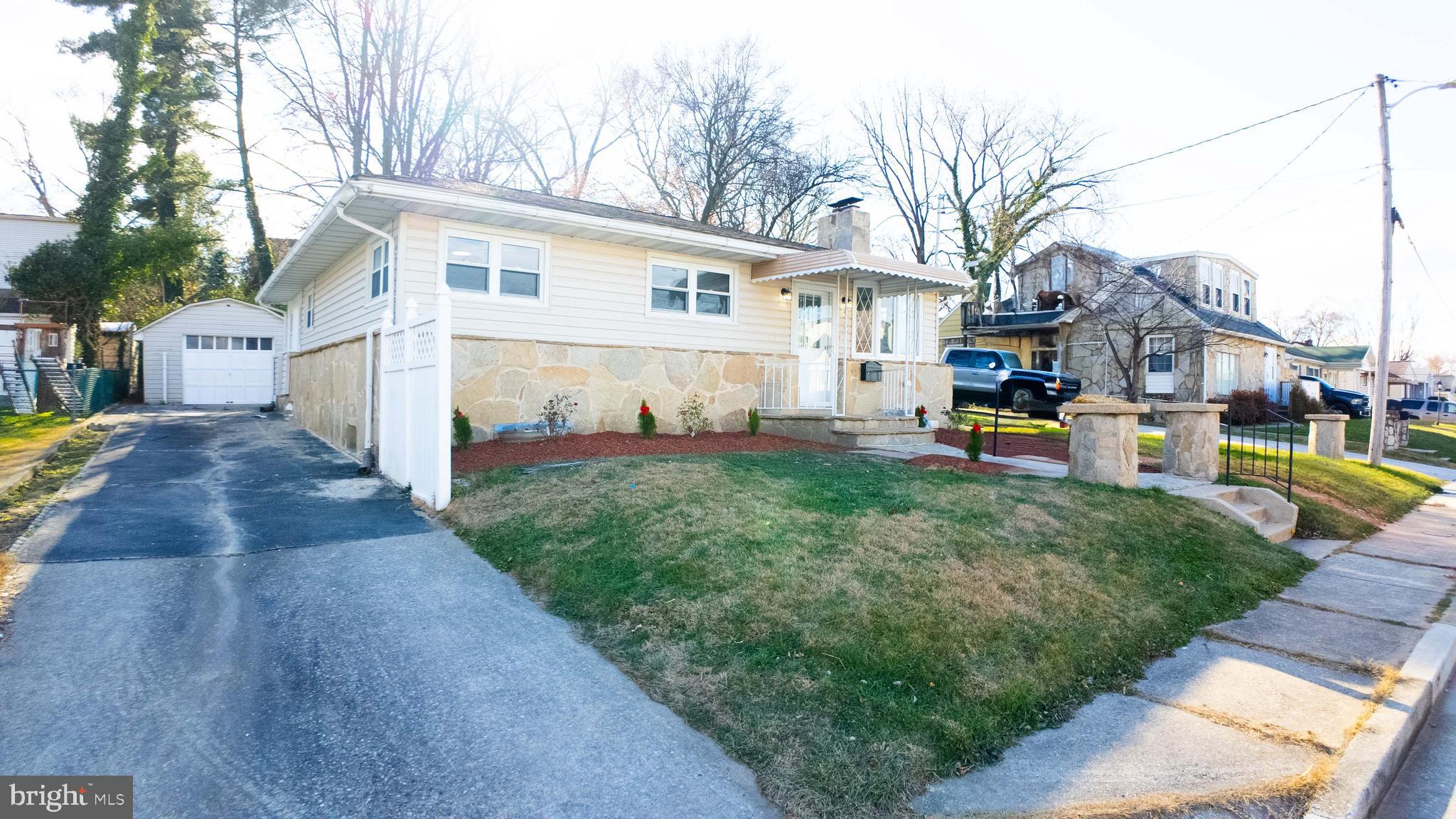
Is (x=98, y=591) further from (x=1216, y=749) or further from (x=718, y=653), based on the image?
(x=1216, y=749)

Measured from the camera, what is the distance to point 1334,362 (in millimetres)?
33875

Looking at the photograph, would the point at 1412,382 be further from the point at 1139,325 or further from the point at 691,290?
the point at 691,290

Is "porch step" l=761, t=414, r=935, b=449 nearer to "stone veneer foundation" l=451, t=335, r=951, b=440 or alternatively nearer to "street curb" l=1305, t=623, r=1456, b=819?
"stone veneer foundation" l=451, t=335, r=951, b=440

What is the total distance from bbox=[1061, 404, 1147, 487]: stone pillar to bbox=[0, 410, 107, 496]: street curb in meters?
9.54

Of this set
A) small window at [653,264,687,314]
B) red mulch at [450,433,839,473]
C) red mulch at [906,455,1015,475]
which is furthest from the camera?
small window at [653,264,687,314]

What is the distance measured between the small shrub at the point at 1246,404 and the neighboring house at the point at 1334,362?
12025 millimetres

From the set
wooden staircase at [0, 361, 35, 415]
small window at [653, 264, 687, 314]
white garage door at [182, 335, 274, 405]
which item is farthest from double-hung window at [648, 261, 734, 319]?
white garage door at [182, 335, 274, 405]

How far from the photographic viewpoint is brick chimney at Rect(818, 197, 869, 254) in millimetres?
12802

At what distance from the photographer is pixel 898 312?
44.0 ft

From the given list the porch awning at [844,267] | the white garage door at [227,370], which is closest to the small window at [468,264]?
the porch awning at [844,267]

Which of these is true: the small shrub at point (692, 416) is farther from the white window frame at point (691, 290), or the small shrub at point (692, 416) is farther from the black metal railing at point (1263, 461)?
the black metal railing at point (1263, 461)

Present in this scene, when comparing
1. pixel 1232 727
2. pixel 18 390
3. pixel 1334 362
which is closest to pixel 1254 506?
pixel 1232 727

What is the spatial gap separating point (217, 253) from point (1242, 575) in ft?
121

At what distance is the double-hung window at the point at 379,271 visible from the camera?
9.48 metres
